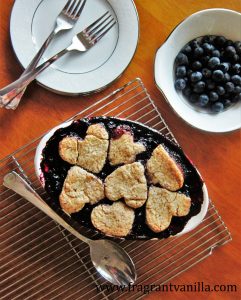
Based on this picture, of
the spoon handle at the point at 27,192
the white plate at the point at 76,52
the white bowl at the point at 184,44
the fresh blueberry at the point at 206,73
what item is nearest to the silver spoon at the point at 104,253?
the spoon handle at the point at 27,192

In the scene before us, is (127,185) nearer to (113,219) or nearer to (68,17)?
(113,219)

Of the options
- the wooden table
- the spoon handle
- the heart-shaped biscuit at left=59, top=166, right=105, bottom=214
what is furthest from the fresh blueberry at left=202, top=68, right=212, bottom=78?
the spoon handle

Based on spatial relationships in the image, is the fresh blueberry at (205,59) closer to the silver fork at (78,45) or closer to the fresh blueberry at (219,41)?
the fresh blueberry at (219,41)

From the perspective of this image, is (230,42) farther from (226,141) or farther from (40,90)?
(40,90)

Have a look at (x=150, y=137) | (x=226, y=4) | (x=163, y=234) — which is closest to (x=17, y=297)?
(x=163, y=234)

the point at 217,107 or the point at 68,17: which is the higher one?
the point at 68,17

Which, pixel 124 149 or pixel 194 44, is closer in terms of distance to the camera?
pixel 124 149

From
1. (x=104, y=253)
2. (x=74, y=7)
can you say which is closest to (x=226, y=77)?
(x=74, y=7)
